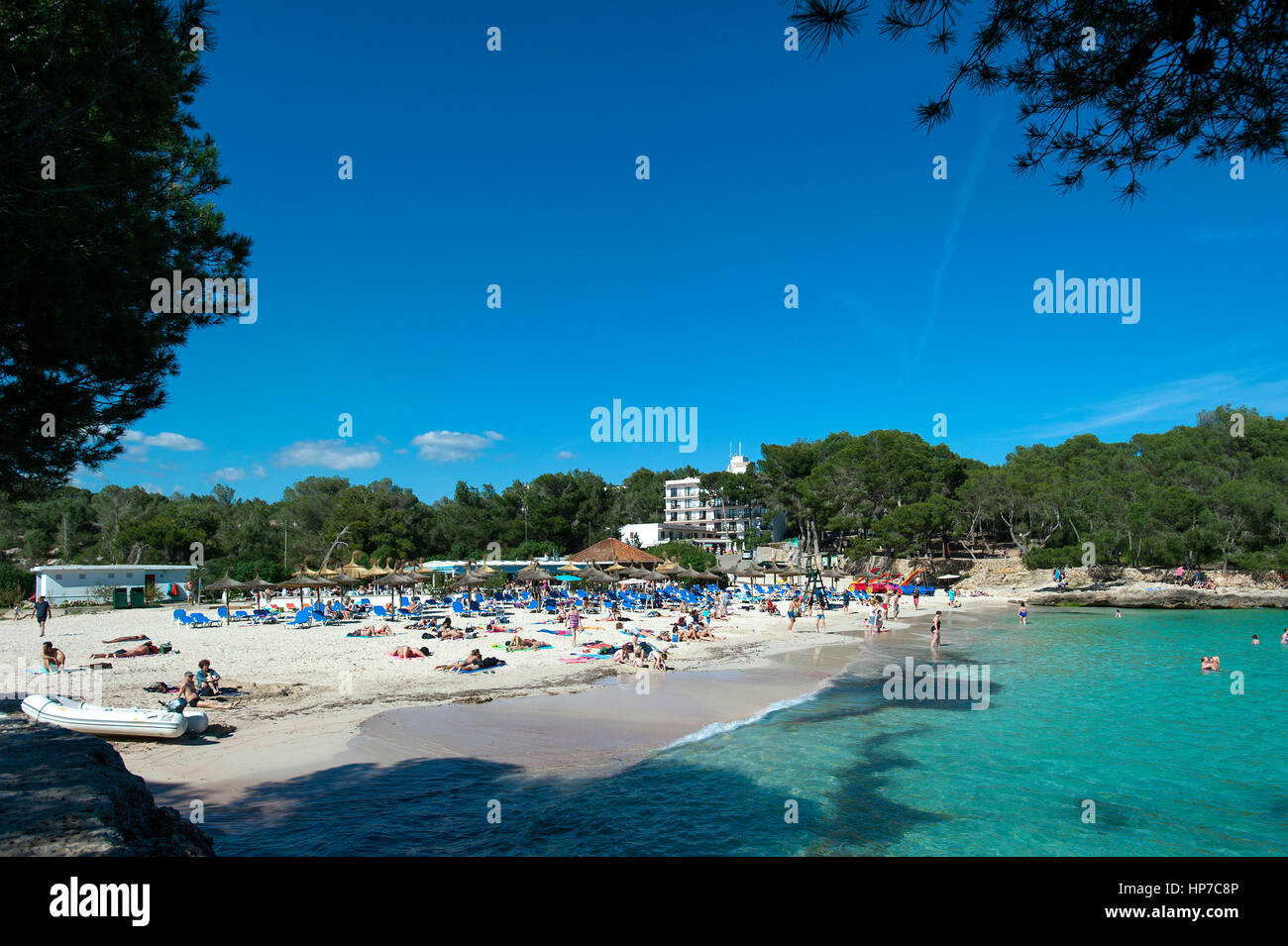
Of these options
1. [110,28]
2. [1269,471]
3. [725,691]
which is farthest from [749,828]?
[1269,471]

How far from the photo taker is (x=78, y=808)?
516 cm

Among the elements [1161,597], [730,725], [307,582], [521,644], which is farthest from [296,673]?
[1161,597]

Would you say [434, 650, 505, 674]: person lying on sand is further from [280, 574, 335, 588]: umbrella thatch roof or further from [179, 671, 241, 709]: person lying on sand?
[280, 574, 335, 588]: umbrella thatch roof

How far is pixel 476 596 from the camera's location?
114 feet

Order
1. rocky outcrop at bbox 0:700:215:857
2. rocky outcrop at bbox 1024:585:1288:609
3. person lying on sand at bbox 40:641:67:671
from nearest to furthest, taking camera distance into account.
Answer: rocky outcrop at bbox 0:700:215:857
person lying on sand at bbox 40:641:67:671
rocky outcrop at bbox 1024:585:1288:609

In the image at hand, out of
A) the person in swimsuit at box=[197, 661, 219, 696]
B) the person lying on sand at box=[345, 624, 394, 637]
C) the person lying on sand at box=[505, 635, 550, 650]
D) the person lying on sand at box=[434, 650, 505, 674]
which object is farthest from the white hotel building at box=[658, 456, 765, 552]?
the person in swimsuit at box=[197, 661, 219, 696]

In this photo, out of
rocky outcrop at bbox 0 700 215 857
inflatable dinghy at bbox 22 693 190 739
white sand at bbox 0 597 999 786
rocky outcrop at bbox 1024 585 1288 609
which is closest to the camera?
rocky outcrop at bbox 0 700 215 857

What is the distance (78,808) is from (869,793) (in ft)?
30.1

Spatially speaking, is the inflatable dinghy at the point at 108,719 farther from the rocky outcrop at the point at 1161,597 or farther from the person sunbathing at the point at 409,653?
the rocky outcrop at the point at 1161,597

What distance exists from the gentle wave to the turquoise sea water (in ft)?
0.51

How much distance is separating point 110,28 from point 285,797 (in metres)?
8.20

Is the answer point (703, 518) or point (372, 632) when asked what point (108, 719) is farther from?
point (703, 518)

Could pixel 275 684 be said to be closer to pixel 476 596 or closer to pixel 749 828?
pixel 749 828

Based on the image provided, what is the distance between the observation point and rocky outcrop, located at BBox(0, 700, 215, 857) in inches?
178
